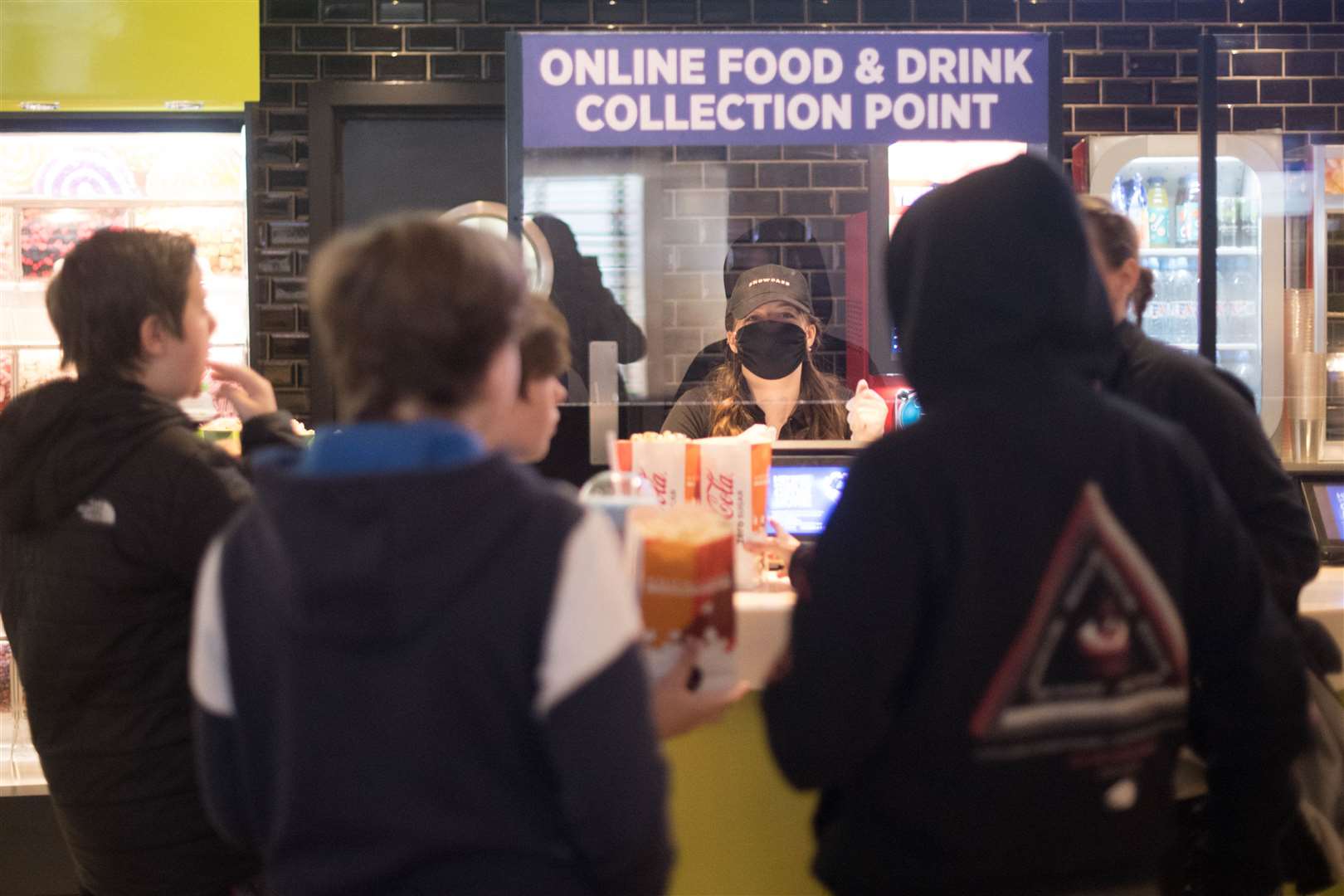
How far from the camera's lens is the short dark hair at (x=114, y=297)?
180 centimetres

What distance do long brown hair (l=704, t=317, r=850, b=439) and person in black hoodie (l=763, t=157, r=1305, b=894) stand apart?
64.1 inches

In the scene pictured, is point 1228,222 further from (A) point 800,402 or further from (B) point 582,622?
(B) point 582,622

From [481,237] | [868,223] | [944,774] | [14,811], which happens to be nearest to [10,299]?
[14,811]

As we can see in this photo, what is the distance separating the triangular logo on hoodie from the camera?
1286 millimetres

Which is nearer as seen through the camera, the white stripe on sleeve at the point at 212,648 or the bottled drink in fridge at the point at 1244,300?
the white stripe on sleeve at the point at 212,648

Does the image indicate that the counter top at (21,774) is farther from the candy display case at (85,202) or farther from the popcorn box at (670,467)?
the popcorn box at (670,467)

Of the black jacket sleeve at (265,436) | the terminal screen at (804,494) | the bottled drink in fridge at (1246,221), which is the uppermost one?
the bottled drink in fridge at (1246,221)

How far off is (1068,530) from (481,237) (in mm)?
635

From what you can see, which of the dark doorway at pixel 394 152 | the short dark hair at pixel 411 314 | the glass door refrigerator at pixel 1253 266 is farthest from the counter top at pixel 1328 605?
the dark doorway at pixel 394 152

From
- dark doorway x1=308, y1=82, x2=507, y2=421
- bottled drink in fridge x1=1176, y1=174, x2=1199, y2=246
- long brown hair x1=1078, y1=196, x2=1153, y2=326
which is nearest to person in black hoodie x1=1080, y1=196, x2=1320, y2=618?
long brown hair x1=1078, y1=196, x2=1153, y2=326

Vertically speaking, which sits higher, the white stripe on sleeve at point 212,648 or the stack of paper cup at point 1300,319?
the stack of paper cup at point 1300,319

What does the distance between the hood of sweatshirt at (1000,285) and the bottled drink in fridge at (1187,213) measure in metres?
3.24

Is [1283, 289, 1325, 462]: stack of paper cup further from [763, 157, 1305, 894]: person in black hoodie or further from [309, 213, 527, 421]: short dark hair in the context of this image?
[309, 213, 527, 421]: short dark hair

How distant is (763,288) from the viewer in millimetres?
3029
